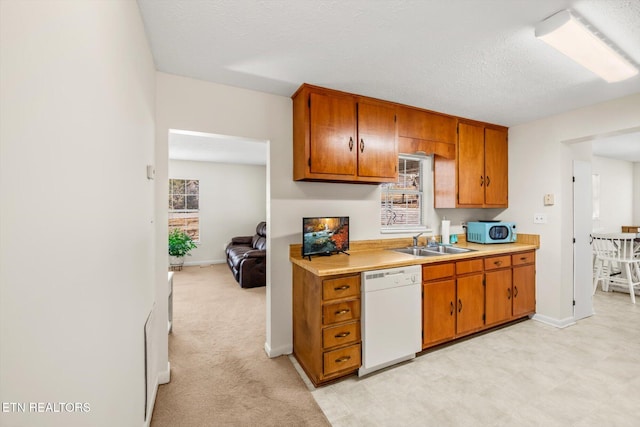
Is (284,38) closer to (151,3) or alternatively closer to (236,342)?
(151,3)

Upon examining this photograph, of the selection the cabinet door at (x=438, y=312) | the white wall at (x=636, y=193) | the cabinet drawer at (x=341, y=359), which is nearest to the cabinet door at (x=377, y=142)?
the cabinet door at (x=438, y=312)

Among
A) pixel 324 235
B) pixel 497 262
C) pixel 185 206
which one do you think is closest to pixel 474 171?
pixel 497 262

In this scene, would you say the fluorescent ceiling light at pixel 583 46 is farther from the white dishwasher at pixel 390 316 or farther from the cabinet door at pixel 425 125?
the white dishwasher at pixel 390 316

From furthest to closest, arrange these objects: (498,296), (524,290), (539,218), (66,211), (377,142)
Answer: (539,218) → (524,290) → (498,296) → (377,142) → (66,211)

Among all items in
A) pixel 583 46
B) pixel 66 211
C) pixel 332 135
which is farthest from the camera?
pixel 332 135

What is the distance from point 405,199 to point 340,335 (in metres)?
2.09

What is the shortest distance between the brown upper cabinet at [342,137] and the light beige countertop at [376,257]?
76 cm

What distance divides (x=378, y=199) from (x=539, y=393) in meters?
2.14

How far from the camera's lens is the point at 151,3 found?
60.6 inches

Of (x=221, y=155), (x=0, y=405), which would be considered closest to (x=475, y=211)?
(x=0, y=405)

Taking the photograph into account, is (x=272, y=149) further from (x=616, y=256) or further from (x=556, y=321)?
(x=616, y=256)

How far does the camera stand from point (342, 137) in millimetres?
2633

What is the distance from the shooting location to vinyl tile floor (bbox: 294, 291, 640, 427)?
186 centimetres

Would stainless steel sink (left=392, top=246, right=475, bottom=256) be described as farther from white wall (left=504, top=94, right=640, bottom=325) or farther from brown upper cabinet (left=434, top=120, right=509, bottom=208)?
white wall (left=504, top=94, right=640, bottom=325)
